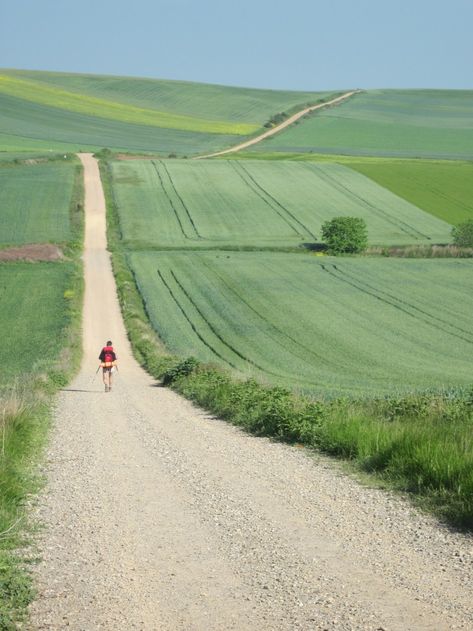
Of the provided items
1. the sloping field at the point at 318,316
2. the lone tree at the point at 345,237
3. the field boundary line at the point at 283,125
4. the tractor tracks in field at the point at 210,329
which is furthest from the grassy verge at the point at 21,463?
the field boundary line at the point at 283,125

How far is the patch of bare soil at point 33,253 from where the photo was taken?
66.7 metres

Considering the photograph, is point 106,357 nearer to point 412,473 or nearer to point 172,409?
point 172,409

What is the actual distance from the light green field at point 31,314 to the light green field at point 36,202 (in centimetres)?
1152

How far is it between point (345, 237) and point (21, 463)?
59.0m

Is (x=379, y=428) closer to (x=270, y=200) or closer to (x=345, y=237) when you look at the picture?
(x=345, y=237)

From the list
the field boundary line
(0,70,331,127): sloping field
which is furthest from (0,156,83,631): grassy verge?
(0,70,331,127): sloping field

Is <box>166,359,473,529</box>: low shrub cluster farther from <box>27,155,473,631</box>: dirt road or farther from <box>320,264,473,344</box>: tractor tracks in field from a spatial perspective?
<box>320,264,473,344</box>: tractor tracks in field

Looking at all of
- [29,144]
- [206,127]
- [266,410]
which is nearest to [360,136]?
[206,127]

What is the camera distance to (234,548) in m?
9.66

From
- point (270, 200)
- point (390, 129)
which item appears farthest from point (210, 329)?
point (390, 129)

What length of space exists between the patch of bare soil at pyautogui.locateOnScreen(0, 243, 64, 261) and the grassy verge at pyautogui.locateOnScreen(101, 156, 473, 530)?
40.1 metres

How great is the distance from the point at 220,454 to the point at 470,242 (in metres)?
59.6

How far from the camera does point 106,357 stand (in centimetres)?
2920

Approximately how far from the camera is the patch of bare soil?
219 ft
